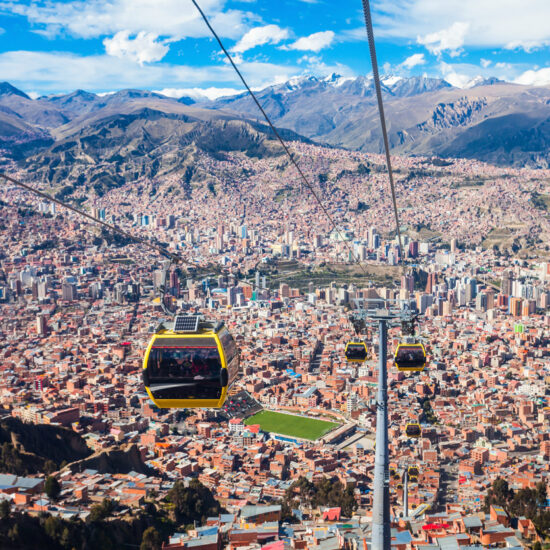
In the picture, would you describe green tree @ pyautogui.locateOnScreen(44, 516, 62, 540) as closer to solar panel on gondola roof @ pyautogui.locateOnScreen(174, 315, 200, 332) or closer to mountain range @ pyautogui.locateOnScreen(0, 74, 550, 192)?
solar panel on gondola roof @ pyautogui.locateOnScreen(174, 315, 200, 332)

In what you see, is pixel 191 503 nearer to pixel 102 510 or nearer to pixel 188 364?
pixel 102 510

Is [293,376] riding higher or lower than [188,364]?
lower

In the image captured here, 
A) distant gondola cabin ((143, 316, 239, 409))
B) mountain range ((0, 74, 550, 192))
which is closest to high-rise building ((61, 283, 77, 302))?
distant gondola cabin ((143, 316, 239, 409))

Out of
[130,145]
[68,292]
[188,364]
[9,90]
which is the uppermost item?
[9,90]

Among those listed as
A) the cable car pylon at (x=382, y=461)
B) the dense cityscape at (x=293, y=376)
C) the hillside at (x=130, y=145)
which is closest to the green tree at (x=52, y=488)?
the dense cityscape at (x=293, y=376)

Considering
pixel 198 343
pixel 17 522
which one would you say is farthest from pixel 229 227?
pixel 198 343

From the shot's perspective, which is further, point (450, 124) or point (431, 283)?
point (450, 124)

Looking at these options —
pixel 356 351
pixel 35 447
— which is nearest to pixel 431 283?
pixel 35 447
